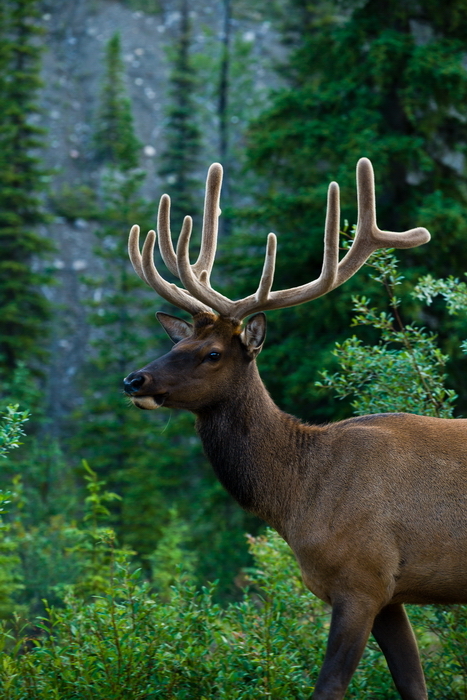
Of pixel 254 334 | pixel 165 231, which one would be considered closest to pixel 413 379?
pixel 254 334

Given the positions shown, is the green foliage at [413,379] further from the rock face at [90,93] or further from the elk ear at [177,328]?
the rock face at [90,93]

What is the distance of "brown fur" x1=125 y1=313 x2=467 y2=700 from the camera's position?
4.09m

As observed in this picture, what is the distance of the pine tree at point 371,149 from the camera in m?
13.1

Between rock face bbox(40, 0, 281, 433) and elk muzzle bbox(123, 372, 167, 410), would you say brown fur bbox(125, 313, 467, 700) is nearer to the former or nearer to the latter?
elk muzzle bbox(123, 372, 167, 410)

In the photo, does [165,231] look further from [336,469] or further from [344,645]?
[344,645]

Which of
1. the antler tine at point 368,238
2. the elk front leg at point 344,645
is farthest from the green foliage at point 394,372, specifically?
the elk front leg at point 344,645

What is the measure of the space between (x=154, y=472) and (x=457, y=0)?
41.3ft

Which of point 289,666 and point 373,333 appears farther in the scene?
point 373,333

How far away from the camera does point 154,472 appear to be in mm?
19797

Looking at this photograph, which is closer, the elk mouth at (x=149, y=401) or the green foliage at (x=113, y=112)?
the elk mouth at (x=149, y=401)

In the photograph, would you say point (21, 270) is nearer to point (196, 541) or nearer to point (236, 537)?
point (196, 541)

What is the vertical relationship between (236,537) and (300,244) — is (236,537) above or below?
below

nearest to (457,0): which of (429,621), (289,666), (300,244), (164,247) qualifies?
(300,244)

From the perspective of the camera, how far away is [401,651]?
182 inches
